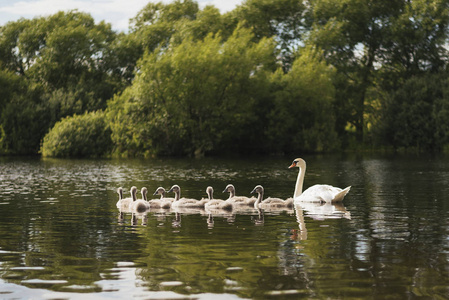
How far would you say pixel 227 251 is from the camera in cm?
1249

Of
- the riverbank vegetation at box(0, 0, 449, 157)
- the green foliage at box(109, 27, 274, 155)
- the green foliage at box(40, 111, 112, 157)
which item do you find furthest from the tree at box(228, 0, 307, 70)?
the green foliage at box(40, 111, 112, 157)

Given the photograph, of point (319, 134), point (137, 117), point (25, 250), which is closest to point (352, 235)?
point (25, 250)

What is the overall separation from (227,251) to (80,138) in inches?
2044

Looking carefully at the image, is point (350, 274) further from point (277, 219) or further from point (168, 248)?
point (277, 219)

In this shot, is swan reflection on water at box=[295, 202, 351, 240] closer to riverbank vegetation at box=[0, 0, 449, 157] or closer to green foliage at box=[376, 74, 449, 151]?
riverbank vegetation at box=[0, 0, 449, 157]

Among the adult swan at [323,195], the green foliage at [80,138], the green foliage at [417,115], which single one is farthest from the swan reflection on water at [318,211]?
the green foliage at [417,115]

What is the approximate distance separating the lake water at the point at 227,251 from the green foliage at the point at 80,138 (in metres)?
40.1

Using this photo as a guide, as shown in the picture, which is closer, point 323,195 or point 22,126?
point 323,195

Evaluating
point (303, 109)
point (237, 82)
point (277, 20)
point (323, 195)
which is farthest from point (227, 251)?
point (277, 20)

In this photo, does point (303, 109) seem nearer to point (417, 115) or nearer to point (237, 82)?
point (237, 82)

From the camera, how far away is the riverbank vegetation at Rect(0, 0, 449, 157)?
2467 inches

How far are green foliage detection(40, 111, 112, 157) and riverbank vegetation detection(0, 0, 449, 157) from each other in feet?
0.43

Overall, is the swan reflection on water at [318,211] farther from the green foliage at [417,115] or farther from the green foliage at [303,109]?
the green foliage at [417,115]

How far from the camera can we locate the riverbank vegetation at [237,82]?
206 feet
